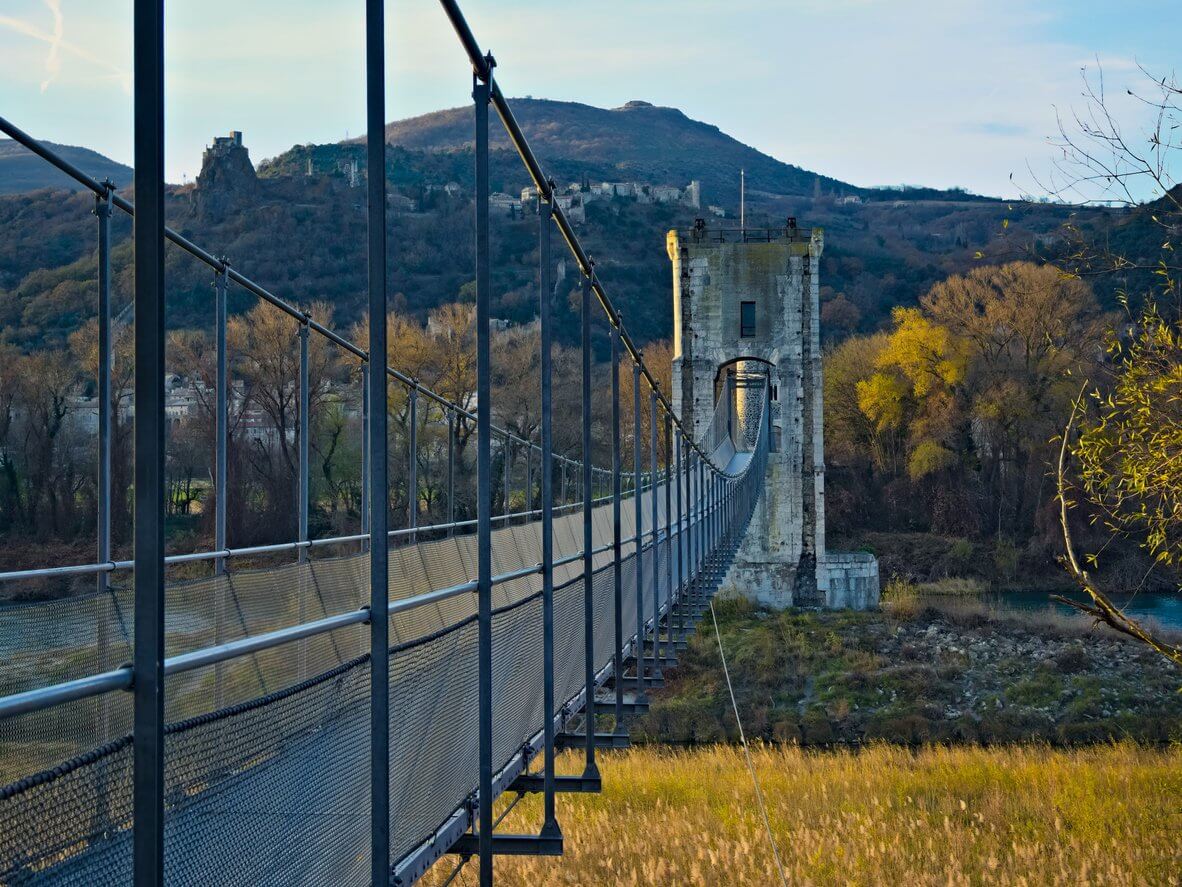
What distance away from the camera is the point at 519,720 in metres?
4.63

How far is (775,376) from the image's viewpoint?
33.0m

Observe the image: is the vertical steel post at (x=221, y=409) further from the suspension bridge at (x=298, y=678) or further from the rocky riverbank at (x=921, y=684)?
the rocky riverbank at (x=921, y=684)

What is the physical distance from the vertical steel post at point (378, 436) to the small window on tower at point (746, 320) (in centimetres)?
3071

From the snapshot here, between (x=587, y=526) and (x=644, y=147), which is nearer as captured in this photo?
(x=587, y=526)

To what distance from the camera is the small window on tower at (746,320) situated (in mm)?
33031

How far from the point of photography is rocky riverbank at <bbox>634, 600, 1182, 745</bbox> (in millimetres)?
21812

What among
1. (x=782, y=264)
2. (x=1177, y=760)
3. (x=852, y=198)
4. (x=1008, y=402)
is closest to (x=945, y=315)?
(x=1008, y=402)

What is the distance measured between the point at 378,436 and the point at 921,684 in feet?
75.6

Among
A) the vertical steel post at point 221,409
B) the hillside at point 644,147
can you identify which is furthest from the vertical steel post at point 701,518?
the hillside at point 644,147

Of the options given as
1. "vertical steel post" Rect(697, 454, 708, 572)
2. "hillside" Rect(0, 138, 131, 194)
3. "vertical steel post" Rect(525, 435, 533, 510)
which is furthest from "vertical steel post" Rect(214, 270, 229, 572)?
"vertical steel post" Rect(697, 454, 708, 572)

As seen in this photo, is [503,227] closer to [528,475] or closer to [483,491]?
[528,475]

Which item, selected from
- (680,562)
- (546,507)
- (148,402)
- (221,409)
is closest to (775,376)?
(680,562)

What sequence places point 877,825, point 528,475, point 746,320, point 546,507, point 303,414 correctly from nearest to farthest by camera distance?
1. point 546,507
2. point 303,414
3. point 528,475
4. point 877,825
5. point 746,320

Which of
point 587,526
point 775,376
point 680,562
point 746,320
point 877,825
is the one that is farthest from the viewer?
point 746,320
